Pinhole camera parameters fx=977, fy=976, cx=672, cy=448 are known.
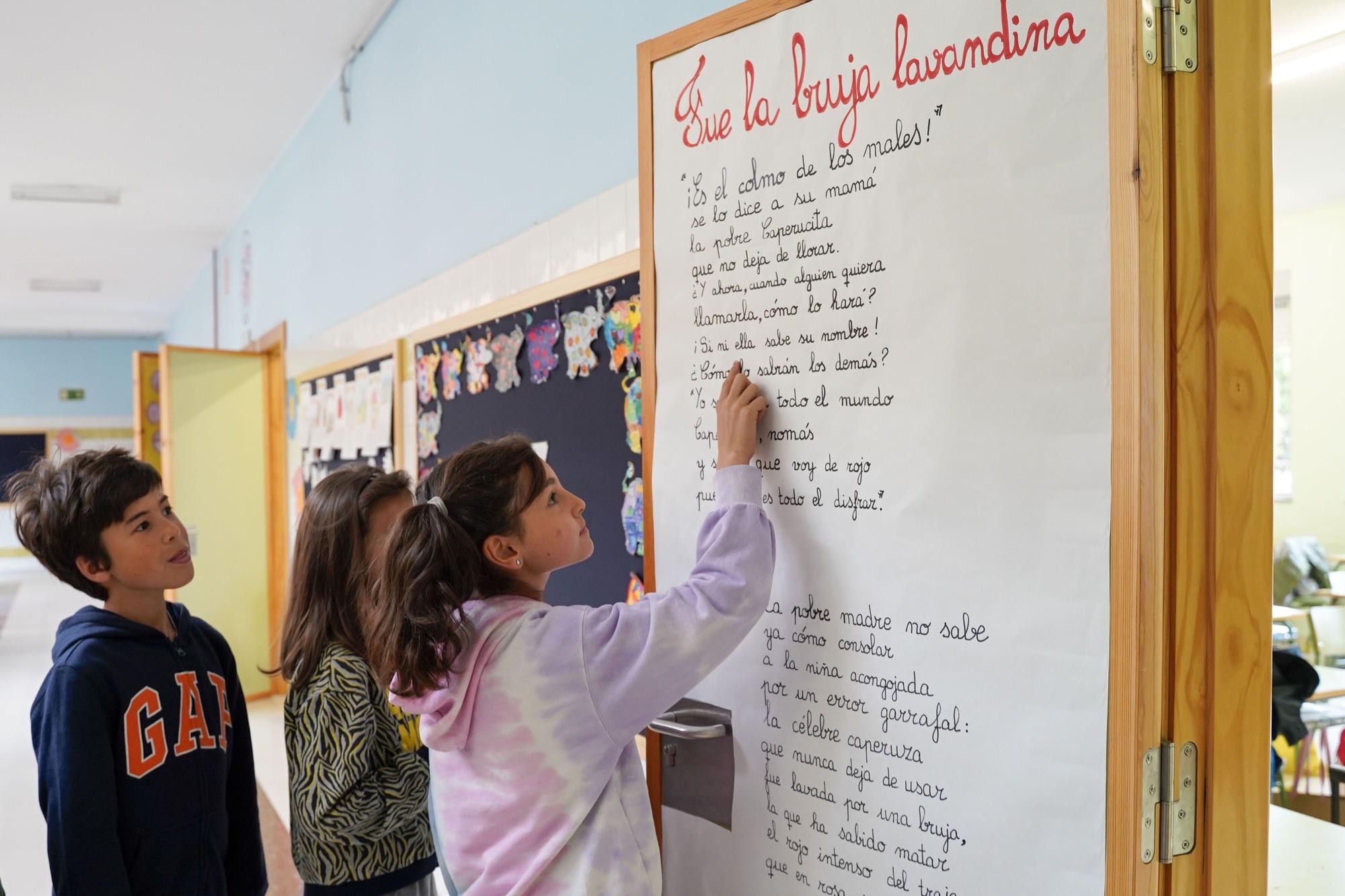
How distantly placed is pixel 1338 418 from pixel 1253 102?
538 cm

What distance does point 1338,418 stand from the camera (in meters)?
5.35

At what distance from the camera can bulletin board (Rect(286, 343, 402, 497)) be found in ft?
10.2

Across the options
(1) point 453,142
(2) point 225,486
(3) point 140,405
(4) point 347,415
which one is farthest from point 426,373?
(3) point 140,405

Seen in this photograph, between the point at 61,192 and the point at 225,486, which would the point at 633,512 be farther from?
the point at 61,192

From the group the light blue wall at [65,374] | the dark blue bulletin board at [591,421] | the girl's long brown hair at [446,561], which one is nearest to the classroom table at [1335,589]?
the dark blue bulletin board at [591,421]

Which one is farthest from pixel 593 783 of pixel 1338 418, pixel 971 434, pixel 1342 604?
pixel 1338 418

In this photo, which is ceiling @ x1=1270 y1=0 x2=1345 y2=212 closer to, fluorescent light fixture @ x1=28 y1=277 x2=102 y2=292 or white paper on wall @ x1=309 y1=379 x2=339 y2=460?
white paper on wall @ x1=309 y1=379 x2=339 y2=460

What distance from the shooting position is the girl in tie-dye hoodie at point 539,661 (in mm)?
1134

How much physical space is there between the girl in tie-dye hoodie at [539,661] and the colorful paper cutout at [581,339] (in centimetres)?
79

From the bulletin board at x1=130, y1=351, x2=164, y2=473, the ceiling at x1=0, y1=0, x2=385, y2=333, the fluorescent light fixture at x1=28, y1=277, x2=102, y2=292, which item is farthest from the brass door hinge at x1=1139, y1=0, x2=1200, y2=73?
the fluorescent light fixture at x1=28, y1=277, x2=102, y2=292

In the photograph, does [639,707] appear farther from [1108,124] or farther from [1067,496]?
[1108,124]

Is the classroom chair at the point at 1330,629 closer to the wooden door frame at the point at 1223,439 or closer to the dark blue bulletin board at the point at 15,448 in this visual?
the wooden door frame at the point at 1223,439

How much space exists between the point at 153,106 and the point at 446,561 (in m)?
3.88

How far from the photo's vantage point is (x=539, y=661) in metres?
1.14
